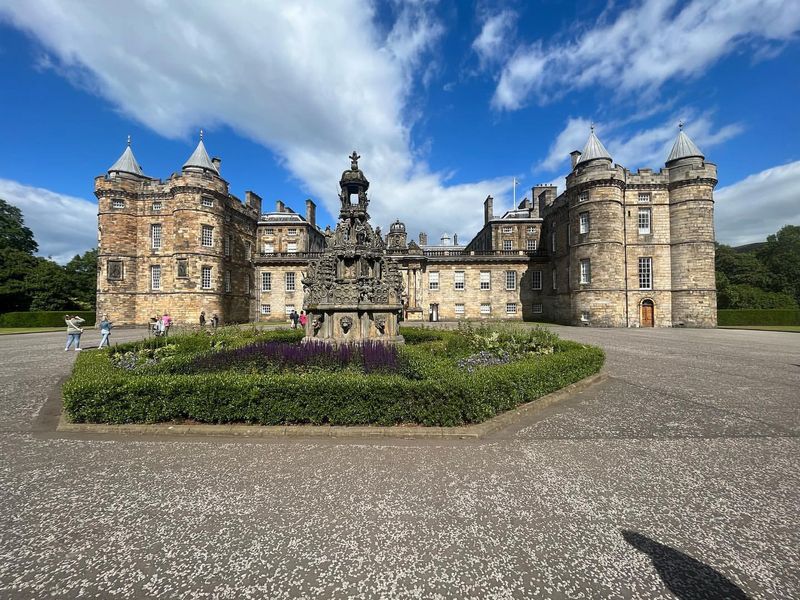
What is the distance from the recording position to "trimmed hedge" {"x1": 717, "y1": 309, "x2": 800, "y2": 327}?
109ft

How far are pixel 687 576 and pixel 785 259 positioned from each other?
75.7 m

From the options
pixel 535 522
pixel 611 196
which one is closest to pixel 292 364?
pixel 535 522

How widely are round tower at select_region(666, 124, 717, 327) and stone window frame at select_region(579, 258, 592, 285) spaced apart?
7.89 m

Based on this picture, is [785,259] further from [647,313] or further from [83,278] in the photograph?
[83,278]

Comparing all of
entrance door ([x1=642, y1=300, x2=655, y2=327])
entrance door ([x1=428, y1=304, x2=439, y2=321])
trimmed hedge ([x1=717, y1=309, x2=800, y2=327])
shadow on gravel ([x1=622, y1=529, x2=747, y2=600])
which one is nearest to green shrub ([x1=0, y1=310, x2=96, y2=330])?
entrance door ([x1=428, y1=304, x2=439, y2=321])

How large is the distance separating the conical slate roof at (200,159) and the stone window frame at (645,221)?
43.3 metres

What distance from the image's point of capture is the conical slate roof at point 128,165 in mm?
34312

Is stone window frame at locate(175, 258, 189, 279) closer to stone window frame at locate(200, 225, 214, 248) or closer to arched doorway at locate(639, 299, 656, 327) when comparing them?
stone window frame at locate(200, 225, 214, 248)

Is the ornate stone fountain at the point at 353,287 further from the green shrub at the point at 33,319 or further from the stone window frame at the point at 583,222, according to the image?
the green shrub at the point at 33,319

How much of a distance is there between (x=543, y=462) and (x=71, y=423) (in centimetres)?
789

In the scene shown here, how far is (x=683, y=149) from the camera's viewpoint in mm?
32062

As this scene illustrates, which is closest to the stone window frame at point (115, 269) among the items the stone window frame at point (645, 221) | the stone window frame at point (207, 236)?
the stone window frame at point (207, 236)

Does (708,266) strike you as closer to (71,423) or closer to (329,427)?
(329,427)

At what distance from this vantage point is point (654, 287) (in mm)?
31828
